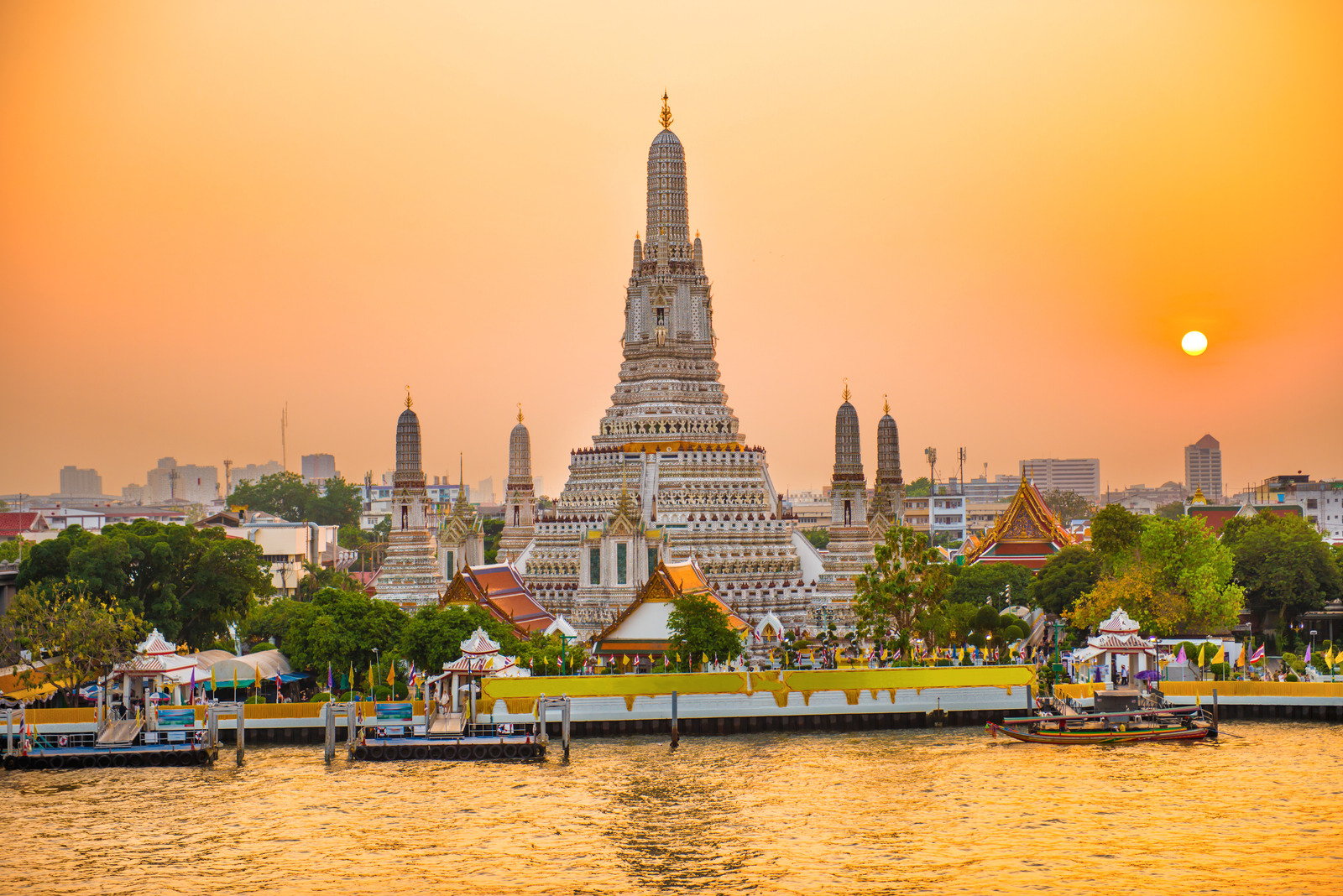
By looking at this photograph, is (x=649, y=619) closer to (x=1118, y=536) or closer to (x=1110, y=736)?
(x=1110, y=736)

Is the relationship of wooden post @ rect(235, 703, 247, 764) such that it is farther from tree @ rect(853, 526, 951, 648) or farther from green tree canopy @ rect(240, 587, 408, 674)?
tree @ rect(853, 526, 951, 648)

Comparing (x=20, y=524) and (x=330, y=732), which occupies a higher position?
(x=20, y=524)

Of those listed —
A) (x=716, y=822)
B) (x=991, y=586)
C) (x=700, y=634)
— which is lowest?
(x=716, y=822)

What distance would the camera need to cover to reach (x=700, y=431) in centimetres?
9244

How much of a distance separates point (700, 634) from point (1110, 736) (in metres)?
15.7

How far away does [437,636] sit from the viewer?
6731 centimetres

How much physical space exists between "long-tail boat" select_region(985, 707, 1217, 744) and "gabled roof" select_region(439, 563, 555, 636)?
22250 millimetres

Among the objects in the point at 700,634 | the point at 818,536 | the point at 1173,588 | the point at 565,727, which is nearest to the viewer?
the point at 565,727

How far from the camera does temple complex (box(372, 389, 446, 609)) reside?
92.8m

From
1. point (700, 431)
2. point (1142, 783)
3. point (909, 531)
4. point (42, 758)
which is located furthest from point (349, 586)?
Answer: point (1142, 783)

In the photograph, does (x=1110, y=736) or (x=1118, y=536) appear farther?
(x=1118, y=536)

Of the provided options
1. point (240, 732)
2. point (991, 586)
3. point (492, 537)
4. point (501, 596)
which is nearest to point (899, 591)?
point (501, 596)

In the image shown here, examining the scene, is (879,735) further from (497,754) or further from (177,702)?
(177,702)

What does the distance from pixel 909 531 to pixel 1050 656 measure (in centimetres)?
792
